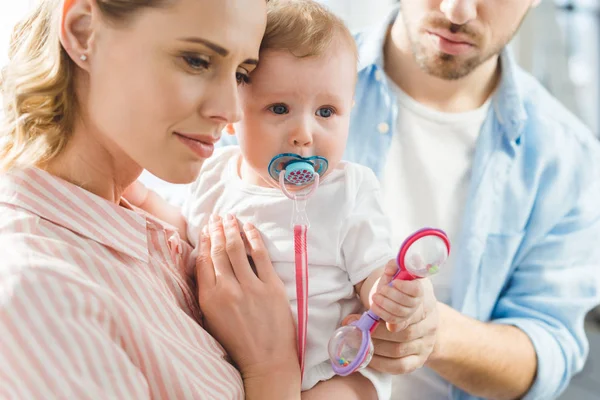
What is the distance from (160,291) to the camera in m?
1.13

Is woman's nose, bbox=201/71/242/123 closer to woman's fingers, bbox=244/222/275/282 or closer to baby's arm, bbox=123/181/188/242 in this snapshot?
woman's fingers, bbox=244/222/275/282

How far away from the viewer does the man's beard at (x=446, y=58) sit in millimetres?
1826

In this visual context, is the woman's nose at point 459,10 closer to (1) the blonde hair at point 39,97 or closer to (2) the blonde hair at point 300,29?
(2) the blonde hair at point 300,29

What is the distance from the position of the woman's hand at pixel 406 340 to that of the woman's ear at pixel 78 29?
648 mm

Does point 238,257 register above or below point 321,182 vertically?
below

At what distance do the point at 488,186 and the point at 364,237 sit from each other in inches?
27.2

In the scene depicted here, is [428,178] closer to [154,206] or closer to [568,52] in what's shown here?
[154,206]

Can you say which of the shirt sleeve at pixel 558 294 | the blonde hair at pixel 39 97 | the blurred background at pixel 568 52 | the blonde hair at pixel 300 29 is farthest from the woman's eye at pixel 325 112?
the blurred background at pixel 568 52

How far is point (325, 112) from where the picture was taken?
125 centimetres

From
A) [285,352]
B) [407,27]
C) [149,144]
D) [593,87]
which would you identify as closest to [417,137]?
[407,27]

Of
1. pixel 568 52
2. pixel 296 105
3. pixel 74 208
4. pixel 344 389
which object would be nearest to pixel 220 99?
pixel 296 105

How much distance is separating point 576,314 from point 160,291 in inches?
46.9

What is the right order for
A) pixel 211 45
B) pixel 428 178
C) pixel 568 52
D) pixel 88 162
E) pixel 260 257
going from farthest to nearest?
1. pixel 568 52
2. pixel 428 178
3. pixel 260 257
4. pixel 88 162
5. pixel 211 45

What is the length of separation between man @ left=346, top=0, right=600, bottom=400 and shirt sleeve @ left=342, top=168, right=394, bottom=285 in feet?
1.66
